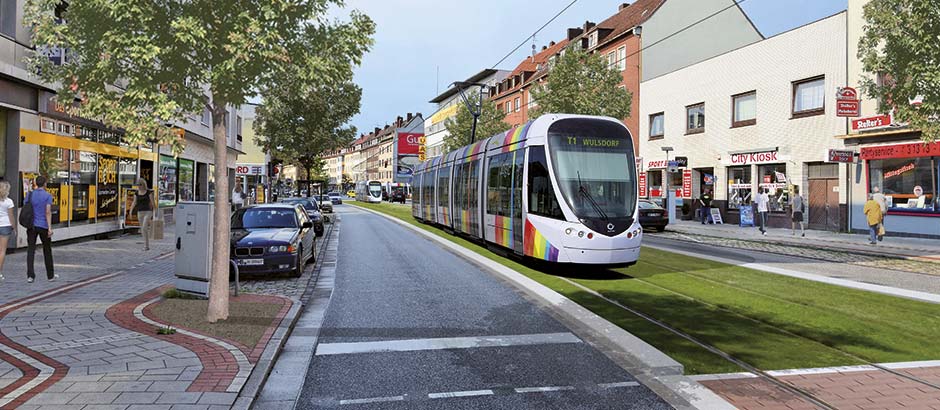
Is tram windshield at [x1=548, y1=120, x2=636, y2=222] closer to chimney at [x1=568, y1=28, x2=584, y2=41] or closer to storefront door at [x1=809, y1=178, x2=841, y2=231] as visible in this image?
storefront door at [x1=809, y1=178, x2=841, y2=231]

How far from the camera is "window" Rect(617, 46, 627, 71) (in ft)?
133

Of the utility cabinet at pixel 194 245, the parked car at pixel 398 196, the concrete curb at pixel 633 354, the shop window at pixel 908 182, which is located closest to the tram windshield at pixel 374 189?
the parked car at pixel 398 196

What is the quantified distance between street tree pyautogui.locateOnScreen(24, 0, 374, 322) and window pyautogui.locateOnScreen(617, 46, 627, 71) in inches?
1419

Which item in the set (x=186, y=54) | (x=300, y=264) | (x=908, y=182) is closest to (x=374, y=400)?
(x=186, y=54)

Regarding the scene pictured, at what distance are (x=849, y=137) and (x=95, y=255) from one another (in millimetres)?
24165

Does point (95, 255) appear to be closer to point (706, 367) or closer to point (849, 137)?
point (706, 367)

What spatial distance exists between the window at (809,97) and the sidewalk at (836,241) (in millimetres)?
4838

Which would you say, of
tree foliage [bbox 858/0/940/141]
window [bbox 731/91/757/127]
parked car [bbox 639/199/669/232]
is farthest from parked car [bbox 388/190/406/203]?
tree foliage [bbox 858/0/940/141]

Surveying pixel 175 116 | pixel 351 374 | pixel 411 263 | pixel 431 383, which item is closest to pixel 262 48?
pixel 175 116

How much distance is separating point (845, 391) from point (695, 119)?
28997 mm

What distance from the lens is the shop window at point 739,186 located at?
2800 centimetres

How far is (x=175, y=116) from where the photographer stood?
6656 millimetres

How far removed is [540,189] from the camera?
1107 centimetres

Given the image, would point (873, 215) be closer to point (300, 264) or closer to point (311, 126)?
point (300, 264)
